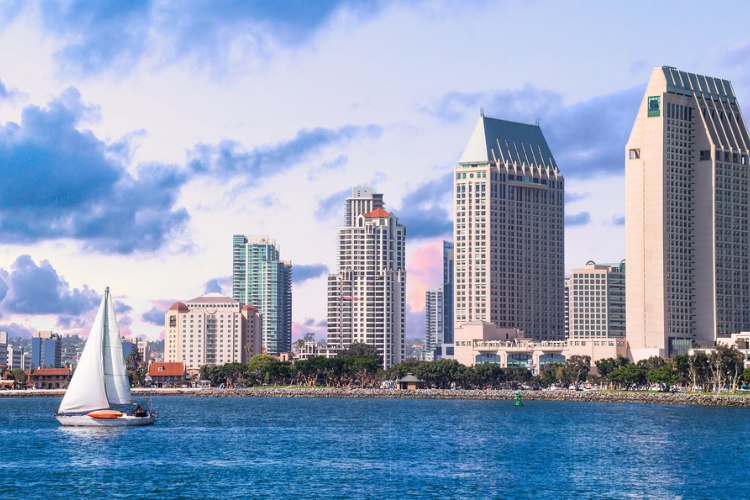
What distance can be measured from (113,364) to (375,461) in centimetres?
4582

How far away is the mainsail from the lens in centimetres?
16375

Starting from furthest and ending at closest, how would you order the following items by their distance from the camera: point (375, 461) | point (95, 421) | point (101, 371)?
point (95, 421) < point (101, 371) < point (375, 461)

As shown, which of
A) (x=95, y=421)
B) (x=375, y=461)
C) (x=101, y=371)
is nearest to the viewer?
(x=375, y=461)

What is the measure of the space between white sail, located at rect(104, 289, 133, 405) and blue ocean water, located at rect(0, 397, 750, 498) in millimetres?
4842

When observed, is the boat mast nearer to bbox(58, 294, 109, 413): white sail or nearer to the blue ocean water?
bbox(58, 294, 109, 413): white sail

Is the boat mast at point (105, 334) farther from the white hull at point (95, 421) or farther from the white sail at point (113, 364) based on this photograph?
the white hull at point (95, 421)

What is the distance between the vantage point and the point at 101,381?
16375 centimetres

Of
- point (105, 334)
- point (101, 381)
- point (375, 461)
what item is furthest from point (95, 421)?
point (375, 461)

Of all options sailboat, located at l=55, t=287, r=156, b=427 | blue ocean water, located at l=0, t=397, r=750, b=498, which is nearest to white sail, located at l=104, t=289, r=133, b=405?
sailboat, located at l=55, t=287, r=156, b=427

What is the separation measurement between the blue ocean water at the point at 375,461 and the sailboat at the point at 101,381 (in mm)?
2089

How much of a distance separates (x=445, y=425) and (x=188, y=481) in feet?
271

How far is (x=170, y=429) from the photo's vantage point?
179500mm

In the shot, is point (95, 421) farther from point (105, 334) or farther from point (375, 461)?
point (375, 461)

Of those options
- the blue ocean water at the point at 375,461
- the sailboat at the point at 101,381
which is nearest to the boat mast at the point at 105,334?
the sailboat at the point at 101,381
